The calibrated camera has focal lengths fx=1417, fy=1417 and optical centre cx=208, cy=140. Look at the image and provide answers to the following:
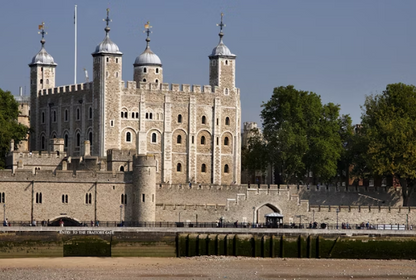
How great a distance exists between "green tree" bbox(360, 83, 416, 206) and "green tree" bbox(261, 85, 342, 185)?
284 cm

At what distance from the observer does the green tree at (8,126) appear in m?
109

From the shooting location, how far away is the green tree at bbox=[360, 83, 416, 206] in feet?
343

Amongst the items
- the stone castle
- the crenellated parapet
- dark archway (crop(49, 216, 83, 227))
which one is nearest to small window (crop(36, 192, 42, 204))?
the stone castle

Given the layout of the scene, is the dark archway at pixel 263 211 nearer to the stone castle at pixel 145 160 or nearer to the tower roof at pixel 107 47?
the stone castle at pixel 145 160

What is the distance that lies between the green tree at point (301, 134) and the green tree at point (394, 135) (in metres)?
2.84

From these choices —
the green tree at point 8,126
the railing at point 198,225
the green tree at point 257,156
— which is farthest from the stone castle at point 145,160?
the green tree at point 257,156

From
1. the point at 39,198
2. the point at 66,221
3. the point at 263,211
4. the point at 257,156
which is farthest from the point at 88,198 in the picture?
the point at 257,156

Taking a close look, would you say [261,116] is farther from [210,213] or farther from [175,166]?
[210,213]

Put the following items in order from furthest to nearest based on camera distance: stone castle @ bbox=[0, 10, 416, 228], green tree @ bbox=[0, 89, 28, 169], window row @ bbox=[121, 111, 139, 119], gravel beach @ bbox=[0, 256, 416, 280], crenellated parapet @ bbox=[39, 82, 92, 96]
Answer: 1. crenellated parapet @ bbox=[39, 82, 92, 96]
2. window row @ bbox=[121, 111, 139, 119]
3. green tree @ bbox=[0, 89, 28, 169]
4. stone castle @ bbox=[0, 10, 416, 228]
5. gravel beach @ bbox=[0, 256, 416, 280]

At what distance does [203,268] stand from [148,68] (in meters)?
44.8

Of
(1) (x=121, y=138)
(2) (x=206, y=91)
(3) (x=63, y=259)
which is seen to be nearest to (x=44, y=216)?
(3) (x=63, y=259)

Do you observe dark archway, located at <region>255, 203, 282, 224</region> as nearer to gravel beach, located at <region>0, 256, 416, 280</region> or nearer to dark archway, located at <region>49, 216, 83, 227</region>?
dark archway, located at <region>49, 216, 83, 227</region>

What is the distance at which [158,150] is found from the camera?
114 meters

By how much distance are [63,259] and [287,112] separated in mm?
34067
